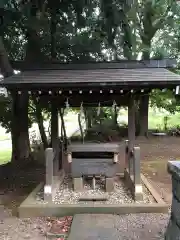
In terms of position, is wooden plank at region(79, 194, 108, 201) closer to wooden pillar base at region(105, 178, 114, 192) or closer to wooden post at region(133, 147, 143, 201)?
wooden pillar base at region(105, 178, 114, 192)

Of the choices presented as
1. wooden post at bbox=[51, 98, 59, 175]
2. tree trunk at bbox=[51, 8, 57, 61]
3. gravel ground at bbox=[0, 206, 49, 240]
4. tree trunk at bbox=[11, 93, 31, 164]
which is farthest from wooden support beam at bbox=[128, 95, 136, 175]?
tree trunk at bbox=[11, 93, 31, 164]

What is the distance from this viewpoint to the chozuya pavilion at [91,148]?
4990mm

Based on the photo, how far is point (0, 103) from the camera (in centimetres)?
868

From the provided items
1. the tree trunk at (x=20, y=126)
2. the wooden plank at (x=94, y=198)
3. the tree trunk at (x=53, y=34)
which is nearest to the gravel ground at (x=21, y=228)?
the wooden plank at (x=94, y=198)

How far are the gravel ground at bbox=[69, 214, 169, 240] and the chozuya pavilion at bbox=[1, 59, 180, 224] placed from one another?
22 cm

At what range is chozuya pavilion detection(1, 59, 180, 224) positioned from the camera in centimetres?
499

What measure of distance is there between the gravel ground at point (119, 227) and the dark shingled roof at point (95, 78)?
211cm

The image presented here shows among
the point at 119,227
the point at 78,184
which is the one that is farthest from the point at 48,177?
the point at 119,227

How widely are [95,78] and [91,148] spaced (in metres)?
1.23

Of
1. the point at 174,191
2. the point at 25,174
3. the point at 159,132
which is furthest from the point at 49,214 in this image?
the point at 159,132

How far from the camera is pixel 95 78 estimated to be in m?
5.37

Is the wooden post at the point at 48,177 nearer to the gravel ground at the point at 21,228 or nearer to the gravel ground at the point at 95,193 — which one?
the gravel ground at the point at 95,193

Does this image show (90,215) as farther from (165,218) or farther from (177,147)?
(177,147)

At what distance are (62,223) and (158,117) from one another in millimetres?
16674
